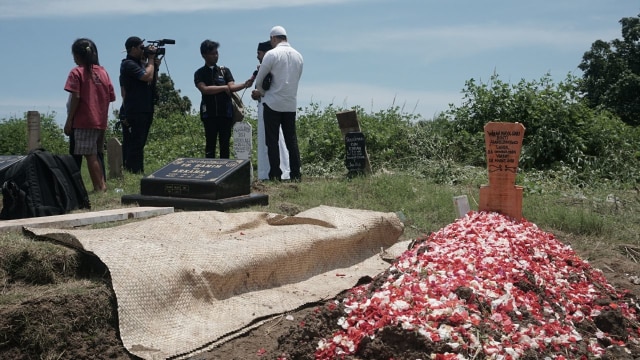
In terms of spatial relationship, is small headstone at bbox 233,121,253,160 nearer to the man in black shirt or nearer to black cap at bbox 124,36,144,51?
the man in black shirt

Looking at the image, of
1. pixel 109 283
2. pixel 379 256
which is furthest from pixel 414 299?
A: pixel 379 256

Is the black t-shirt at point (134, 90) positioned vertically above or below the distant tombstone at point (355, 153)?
above

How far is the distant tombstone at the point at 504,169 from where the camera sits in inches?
234

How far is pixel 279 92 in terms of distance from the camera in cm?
989

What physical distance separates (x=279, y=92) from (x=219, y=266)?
5.28 metres

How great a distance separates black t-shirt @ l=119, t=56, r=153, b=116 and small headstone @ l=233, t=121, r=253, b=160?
127 centimetres

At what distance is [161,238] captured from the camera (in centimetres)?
532

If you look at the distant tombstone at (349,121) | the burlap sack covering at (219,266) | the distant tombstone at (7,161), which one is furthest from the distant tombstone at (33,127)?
the burlap sack covering at (219,266)

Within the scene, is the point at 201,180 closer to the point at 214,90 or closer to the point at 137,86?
the point at 214,90

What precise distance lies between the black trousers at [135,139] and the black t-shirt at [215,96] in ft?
2.57

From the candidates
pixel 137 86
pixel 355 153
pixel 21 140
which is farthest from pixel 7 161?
pixel 21 140

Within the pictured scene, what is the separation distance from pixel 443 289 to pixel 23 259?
2.65 metres

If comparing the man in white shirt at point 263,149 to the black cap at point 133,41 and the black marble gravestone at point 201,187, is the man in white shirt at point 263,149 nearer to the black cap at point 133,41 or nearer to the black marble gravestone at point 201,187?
the black cap at point 133,41

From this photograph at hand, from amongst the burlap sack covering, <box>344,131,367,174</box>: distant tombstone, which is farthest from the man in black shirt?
the burlap sack covering
